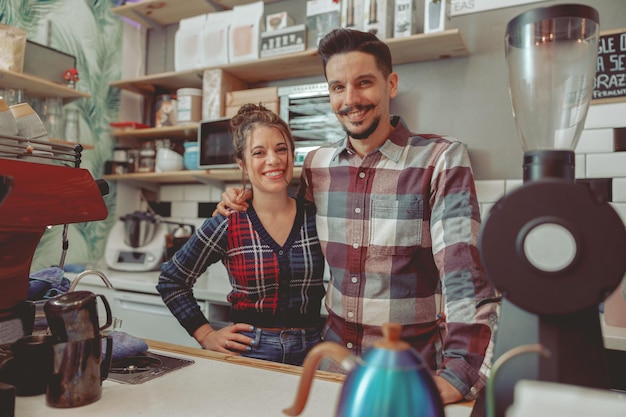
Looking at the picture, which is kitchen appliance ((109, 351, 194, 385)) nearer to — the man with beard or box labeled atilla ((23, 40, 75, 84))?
the man with beard

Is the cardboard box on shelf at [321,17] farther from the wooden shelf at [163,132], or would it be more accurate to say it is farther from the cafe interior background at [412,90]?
the wooden shelf at [163,132]

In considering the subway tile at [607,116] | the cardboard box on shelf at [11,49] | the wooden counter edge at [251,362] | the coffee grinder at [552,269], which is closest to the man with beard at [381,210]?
the wooden counter edge at [251,362]

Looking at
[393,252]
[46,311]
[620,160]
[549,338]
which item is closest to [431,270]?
[393,252]

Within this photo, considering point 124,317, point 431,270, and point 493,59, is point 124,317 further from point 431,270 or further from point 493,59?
point 493,59

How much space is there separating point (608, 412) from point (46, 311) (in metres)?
0.88

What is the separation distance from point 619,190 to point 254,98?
185 cm

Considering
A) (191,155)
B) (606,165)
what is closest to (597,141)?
(606,165)

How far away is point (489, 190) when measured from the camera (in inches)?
92.2

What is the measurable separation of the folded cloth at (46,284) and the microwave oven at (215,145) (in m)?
1.40

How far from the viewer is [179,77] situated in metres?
3.03

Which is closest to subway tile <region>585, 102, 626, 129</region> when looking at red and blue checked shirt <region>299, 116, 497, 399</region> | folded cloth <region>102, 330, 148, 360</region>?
red and blue checked shirt <region>299, 116, 497, 399</region>

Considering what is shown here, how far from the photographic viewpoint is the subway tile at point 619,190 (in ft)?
6.76

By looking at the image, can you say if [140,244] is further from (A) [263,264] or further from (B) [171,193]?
(A) [263,264]

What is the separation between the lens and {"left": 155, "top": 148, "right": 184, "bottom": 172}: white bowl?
2.99 metres
